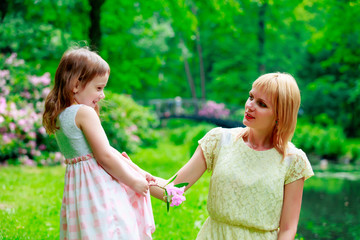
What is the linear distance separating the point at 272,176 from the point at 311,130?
14658 mm

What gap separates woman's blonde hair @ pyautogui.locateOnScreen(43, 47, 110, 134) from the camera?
6.94 ft

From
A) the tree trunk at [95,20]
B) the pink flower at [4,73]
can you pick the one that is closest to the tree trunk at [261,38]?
the tree trunk at [95,20]

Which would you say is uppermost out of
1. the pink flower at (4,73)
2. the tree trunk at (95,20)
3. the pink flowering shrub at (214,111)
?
the tree trunk at (95,20)

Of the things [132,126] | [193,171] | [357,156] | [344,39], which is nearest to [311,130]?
[357,156]

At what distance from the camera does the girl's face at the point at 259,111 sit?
214cm

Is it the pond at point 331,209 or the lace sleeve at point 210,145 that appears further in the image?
the pond at point 331,209

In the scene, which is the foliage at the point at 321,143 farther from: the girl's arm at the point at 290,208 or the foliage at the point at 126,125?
the girl's arm at the point at 290,208

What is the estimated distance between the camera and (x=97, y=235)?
200 centimetres

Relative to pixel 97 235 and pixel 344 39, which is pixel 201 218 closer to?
pixel 97 235

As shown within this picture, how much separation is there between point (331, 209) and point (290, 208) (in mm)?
6541

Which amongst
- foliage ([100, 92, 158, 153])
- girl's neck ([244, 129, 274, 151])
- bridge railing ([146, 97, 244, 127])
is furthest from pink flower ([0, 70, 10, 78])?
bridge railing ([146, 97, 244, 127])

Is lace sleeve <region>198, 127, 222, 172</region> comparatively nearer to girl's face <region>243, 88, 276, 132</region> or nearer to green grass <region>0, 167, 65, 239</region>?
girl's face <region>243, 88, 276, 132</region>

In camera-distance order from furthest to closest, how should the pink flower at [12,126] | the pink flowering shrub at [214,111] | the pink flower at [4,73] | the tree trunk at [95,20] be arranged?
the pink flowering shrub at [214,111]
the pink flower at [4,73]
the tree trunk at [95,20]
the pink flower at [12,126]

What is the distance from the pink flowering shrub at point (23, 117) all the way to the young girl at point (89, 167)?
7.64m
